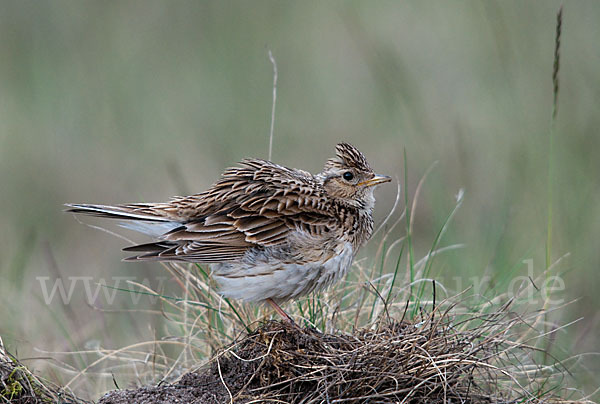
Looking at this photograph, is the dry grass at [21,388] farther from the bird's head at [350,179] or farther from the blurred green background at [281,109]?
the blurred green background at [281,109]

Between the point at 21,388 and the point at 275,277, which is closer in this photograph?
the point at 21,388

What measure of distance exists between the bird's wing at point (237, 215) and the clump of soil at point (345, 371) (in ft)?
2.08

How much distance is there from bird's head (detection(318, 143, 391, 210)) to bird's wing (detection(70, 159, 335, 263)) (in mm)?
104

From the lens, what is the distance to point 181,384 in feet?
14.5

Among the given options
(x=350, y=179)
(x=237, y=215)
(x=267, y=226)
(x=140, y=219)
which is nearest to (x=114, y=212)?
(x=140, y=219)

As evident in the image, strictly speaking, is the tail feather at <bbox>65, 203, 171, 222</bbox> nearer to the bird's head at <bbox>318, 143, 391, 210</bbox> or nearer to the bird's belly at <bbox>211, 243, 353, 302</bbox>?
the bird's belly at <bbox>211, 243, 353, 302</bbox>

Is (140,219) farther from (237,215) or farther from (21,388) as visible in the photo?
(21,388)

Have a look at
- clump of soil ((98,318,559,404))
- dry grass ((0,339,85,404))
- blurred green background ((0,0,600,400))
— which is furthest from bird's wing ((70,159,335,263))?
blurred green background ((0,0,600,400))

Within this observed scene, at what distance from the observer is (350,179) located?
530cm

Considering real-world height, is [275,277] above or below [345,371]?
above

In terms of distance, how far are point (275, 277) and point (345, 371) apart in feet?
2.80

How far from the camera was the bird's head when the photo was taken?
5.29 m

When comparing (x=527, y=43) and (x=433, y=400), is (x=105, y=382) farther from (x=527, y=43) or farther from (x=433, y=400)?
(x=527, y=43)

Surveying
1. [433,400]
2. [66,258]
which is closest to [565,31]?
[66,258]
